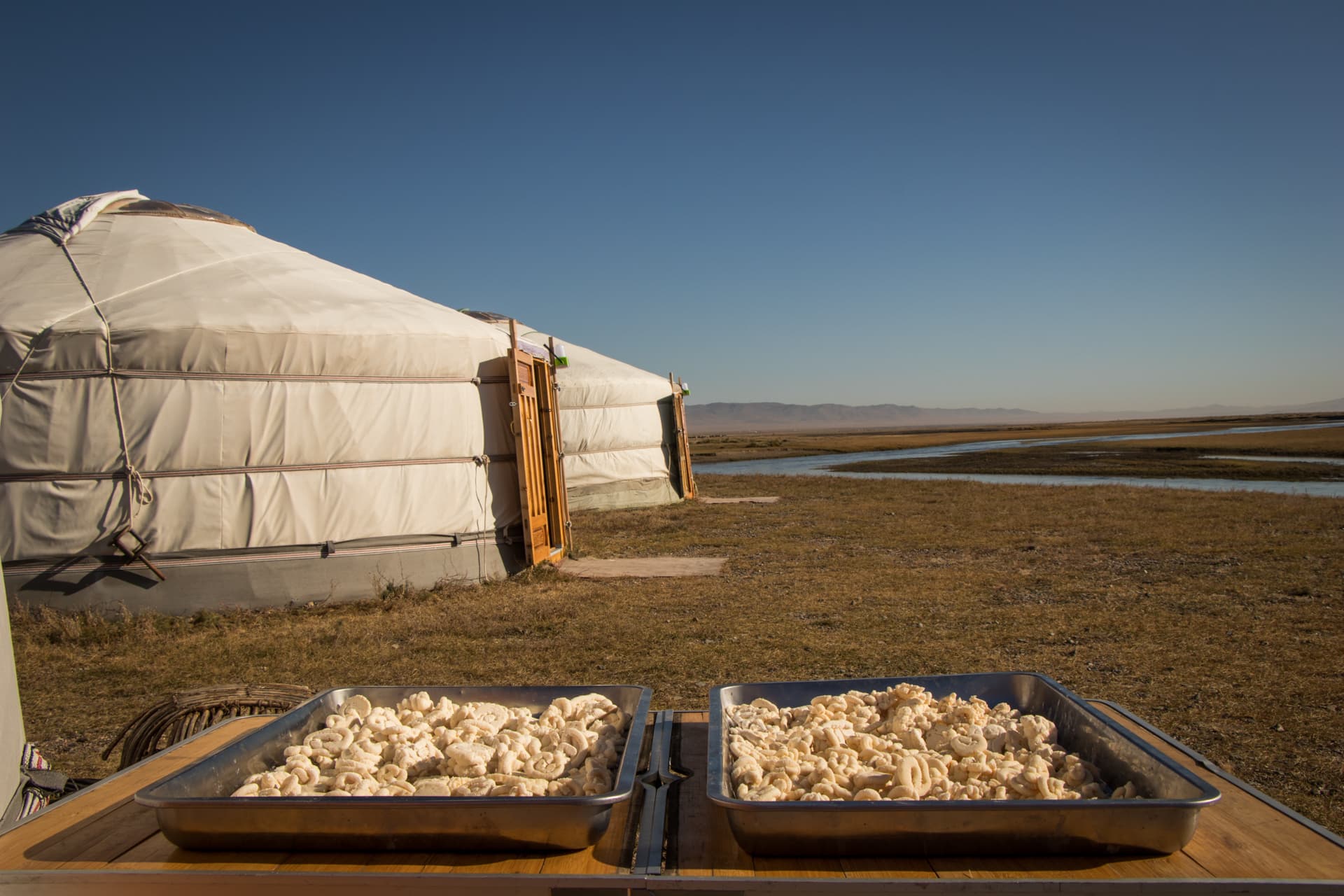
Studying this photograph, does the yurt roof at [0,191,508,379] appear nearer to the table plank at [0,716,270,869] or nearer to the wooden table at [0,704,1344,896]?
the table plank at [0,716,270,869]

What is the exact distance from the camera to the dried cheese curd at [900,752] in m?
1.56

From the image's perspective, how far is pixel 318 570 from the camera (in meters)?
6.92

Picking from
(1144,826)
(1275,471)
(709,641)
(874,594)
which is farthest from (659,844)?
(1275,471)

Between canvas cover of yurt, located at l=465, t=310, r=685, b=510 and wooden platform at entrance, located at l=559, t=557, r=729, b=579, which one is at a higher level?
canvas cover of yurt, located at l=465, t=310, r=685, b=510

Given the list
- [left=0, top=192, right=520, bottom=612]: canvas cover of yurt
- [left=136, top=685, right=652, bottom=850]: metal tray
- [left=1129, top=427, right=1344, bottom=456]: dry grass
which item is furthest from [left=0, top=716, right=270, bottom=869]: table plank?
[left=1129, top=427, right=1344, bottom=456]: dry grass

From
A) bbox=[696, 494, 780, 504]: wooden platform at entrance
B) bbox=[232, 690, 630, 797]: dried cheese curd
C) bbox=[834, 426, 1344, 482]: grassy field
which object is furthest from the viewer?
bbox=[834, 426, 1344, 482]: grassy field

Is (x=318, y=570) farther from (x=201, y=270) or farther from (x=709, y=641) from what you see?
(x=709, y=641)

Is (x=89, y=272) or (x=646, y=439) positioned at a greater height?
(x=89, y=272)

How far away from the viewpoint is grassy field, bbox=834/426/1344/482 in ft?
65.6

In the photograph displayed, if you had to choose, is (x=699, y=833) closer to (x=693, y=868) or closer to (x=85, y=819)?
(x=693, y=868)

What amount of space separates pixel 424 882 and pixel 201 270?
23.5 feet

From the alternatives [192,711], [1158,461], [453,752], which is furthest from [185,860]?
[1158,461]

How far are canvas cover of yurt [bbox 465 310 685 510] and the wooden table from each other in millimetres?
12018

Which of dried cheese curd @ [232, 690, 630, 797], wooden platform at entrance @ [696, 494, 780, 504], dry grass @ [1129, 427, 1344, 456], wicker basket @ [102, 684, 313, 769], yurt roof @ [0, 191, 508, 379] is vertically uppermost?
yurt roof @ [0, 191, 508, 379]
